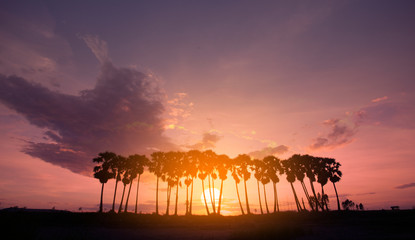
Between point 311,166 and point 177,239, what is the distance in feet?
149

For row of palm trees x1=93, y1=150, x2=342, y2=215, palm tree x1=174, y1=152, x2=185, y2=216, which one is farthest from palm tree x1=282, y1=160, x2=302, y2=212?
palm tree x1=174, y1=152, x2=185, y2=216

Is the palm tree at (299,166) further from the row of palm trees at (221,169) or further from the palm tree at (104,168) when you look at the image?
the palm tree at (104,168)

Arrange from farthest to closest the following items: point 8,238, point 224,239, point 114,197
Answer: point 114,197 < point 224,239 < point 8,238

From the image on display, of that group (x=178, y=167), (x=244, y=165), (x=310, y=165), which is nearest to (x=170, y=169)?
(x=178, y=167)

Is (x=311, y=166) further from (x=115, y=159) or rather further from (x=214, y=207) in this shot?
(x=115, y=159)

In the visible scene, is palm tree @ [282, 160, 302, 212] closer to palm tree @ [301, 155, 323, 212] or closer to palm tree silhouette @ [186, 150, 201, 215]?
palm tree @ [301, 155, 323, 212]

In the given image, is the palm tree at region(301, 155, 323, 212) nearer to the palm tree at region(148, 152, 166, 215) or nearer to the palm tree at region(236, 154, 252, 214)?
the palm tree at region(236, 154, 252, 214)

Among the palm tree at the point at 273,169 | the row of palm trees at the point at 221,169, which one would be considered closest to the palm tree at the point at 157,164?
the row of palm trees at the point at 221,169

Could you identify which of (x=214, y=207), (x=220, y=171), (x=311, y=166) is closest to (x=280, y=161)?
(x=311, y=166)

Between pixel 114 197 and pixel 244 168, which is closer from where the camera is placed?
pixel 114 197

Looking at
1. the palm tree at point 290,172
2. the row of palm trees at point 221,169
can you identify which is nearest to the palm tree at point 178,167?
the row of palm trees at point 221,169

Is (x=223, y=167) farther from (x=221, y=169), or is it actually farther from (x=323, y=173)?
(x=323, y=173)

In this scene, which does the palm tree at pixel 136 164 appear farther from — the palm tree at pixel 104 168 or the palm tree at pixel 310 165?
the palm tree at pixel 310 165

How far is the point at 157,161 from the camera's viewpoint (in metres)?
51.2
